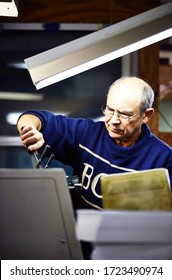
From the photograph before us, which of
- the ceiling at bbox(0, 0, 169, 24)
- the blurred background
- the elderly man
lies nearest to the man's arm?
the elderly man

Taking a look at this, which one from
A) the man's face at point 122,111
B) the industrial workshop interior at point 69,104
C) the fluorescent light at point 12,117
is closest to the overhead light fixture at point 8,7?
the industrial workshop interior at point 69,104

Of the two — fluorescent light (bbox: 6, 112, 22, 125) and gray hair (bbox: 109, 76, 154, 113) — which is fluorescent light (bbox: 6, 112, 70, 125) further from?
gray hair (bbox: 109, 76, 154, 113)

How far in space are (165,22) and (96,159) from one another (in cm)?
71

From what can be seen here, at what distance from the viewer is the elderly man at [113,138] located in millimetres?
2051

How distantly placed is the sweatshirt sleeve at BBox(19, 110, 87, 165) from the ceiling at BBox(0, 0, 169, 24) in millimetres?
1109

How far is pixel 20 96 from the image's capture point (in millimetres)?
3152

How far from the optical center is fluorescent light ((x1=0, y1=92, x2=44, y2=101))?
3143mm

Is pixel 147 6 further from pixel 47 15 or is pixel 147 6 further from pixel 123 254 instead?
pixel 123 254

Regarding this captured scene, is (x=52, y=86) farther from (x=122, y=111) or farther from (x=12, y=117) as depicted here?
(x=122, y=111)

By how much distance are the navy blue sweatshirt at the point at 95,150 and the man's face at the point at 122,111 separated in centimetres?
6

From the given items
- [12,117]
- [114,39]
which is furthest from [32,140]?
[12,117]
